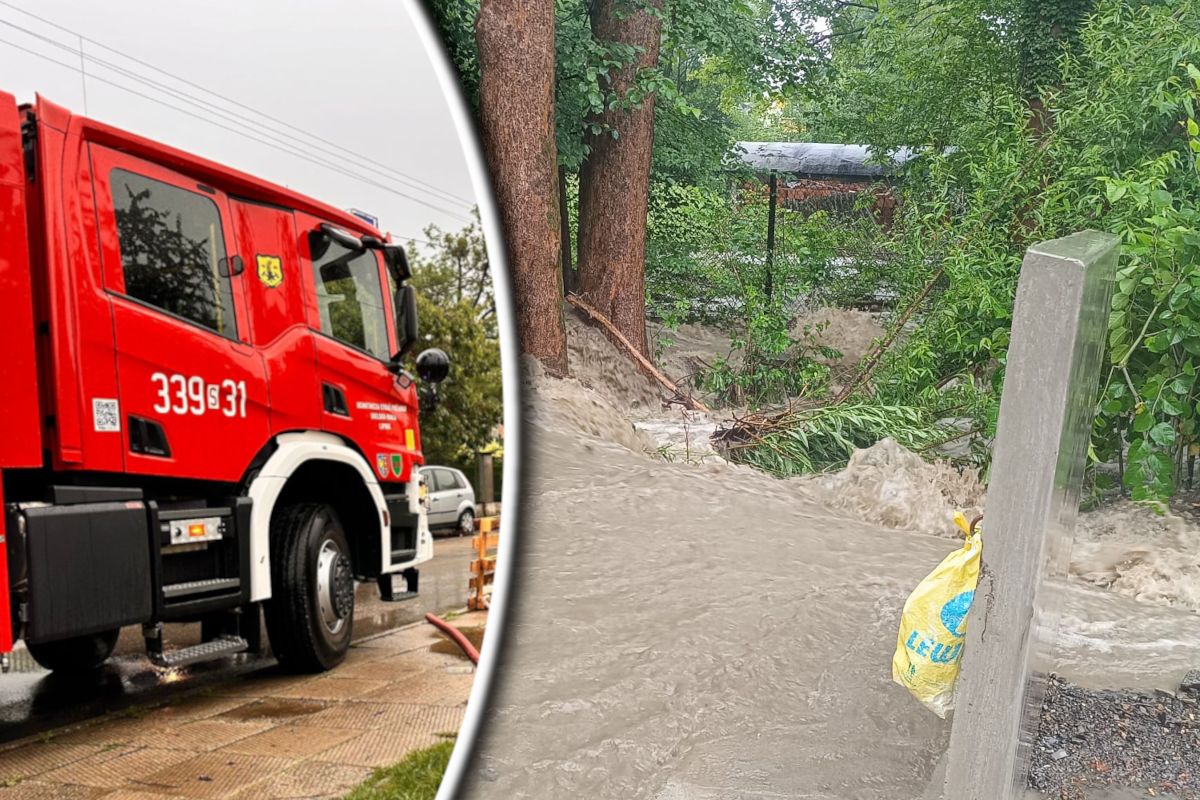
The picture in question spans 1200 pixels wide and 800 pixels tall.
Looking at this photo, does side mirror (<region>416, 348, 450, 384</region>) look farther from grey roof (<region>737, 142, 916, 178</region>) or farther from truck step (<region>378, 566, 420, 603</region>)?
grey roof (<region>737, 142, 916, 178</region>)

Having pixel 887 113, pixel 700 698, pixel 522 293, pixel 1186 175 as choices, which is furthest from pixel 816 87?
pixel 700 698

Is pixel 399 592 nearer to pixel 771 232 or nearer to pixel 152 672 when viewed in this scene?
pixel 152 672

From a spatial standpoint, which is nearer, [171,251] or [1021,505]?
[171,251]

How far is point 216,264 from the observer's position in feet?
3.33

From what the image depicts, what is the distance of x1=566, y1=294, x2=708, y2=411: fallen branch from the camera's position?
339 inches

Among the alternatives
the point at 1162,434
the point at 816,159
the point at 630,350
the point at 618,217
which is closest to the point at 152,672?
the point at 1162,434

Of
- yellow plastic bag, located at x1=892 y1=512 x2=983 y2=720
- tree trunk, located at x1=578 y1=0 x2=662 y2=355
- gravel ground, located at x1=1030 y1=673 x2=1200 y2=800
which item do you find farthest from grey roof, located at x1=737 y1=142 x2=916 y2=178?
yellow plastic bag, located at x1=892 y1=512 x2=983 y2=720

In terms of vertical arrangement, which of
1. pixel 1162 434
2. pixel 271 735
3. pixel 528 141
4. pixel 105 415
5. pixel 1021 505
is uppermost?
pixel 528 141

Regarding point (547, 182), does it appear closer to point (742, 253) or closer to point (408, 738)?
point (742, 253)

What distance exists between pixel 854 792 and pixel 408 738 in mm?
3230

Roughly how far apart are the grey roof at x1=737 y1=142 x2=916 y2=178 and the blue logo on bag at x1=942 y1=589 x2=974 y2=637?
23.3 ft

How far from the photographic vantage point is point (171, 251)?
1.05 meters

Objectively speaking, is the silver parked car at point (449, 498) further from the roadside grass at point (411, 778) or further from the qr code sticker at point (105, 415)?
the qr code sticker at point (105, 415)

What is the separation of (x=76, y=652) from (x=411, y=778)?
1.14 feet
